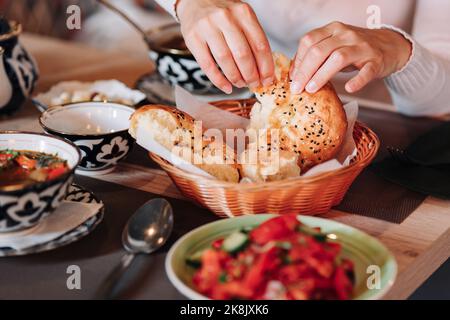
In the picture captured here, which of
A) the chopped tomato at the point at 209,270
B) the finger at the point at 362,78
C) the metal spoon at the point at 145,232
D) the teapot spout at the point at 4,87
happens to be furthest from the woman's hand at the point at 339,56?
the teapot spout at the point at 4,87

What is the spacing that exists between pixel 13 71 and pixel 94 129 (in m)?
0.35

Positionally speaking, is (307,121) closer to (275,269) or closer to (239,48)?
(239,48)

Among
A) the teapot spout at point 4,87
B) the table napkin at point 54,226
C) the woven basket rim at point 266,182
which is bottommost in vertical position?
the teapot spout at point 4,87

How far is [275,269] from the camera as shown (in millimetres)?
792

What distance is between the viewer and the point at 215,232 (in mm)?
921

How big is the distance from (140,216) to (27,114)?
0.74 metres

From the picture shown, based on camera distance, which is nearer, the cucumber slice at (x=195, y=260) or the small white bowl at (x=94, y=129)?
the cucumber slice at (x=195, y=260)

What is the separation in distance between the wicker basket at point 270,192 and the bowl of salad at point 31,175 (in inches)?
6.7

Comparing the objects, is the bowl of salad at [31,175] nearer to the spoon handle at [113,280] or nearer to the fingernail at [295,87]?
the spoon handle at [113,280]

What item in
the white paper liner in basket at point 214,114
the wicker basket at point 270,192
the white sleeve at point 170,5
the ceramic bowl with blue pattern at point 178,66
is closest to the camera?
the wicker basket at point 270,192

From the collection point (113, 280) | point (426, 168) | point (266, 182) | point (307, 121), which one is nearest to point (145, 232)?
point (113, 280)

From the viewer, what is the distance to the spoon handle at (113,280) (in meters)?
0.85

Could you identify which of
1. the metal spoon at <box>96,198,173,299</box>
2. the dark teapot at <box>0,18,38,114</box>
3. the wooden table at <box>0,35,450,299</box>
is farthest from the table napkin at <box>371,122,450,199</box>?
the dark teapot at <box>0,18,38,114</box>
